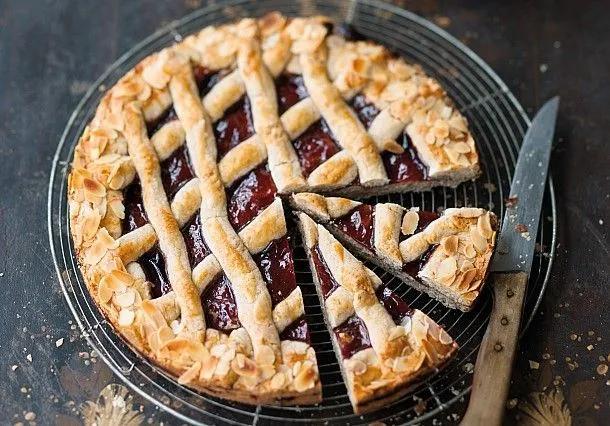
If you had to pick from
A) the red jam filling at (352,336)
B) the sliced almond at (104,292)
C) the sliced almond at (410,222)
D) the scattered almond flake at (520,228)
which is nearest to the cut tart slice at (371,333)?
the red jam filling at (352,336)

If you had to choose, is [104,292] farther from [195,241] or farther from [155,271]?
[195,241]

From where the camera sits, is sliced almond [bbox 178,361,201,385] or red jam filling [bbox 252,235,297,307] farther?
red jam filling [bbox 252,235,297,307]

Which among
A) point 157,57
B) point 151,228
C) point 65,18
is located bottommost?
point 151,228

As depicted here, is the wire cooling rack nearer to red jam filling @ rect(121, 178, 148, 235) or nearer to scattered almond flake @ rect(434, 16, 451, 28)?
scattered almond flake @ rect(434, 16, 451, 28)

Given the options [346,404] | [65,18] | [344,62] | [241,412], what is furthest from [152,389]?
[65,18]

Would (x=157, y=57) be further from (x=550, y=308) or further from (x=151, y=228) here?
(x=550, y=308)

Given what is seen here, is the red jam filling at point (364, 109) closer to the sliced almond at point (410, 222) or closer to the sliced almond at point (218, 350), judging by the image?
the sliced almond at point (410, 222)

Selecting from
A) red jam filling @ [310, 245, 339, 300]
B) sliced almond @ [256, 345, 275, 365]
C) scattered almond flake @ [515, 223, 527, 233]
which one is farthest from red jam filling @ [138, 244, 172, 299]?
scattered almond flake @ [515, 223, 527, 233]
